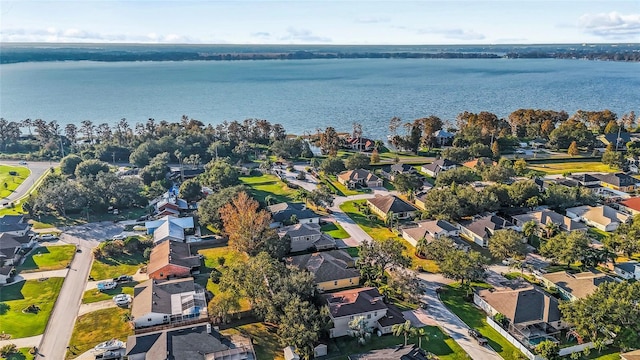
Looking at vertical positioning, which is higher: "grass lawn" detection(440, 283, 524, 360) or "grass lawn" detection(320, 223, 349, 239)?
"grass lawn" detection(320, 223, 349, 239)

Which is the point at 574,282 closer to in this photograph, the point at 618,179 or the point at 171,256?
the point at 171,256

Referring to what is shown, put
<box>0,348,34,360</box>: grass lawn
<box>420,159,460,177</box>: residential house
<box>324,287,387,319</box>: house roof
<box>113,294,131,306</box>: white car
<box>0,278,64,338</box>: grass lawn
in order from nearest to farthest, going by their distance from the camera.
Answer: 1. <box>0,348,34,360</box>: grass lawn
2. <box>324,287,387,319</box>: house roof
3. <box>0,278,64,338</box>: grass lawn
4. <box>113,294,131,306</box>: white car
5. <box>420,159,460,177</box>: residential house

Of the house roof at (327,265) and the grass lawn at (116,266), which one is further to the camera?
the grass lawn at (116,266)

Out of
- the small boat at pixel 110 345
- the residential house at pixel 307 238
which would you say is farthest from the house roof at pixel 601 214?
the small boat at pixel 110 345

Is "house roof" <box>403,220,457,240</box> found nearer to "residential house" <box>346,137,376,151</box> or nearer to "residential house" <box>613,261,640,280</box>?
"residential house" <box>613,261,640,280</box>

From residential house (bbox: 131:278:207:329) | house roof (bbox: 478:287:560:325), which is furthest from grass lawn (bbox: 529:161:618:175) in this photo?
residential house (bbox: 131:278:207:329)

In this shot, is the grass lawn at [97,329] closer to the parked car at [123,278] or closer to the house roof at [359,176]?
the parked car at [123,278]
